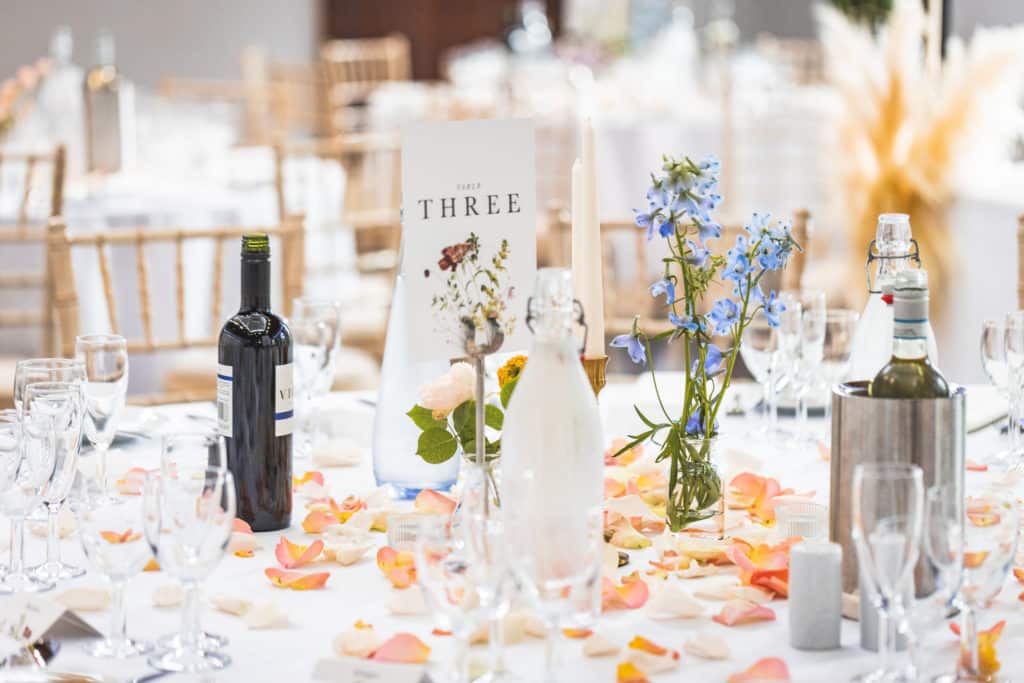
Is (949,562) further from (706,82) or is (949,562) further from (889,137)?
(706,82)

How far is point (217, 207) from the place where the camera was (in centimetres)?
373

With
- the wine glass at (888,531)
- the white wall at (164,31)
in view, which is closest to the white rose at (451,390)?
the wine glass at (888,531)

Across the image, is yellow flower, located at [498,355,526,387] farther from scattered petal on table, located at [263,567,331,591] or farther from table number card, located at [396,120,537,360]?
scattered petal on table, located at [263,567,331,591]

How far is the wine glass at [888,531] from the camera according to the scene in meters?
0.94

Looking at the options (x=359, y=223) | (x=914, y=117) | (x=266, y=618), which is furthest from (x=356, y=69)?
(x=266, y=618)

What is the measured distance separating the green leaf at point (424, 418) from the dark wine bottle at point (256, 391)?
118 mm

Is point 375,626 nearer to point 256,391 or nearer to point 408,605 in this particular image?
point 408,605

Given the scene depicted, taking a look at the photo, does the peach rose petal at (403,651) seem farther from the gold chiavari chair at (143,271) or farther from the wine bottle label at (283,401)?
the gold chiavari chair at (143,271)

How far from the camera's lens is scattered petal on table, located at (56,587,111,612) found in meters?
1.14

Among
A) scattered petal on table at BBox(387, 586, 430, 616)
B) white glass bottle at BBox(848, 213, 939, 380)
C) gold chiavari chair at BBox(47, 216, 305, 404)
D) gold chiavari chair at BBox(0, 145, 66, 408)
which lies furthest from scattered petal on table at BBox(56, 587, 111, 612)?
gold chiavari chair at BBox(0, 145, 66, 408)

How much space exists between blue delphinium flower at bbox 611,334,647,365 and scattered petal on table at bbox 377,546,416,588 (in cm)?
25

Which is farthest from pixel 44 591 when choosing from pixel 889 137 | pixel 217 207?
pixel 889 137

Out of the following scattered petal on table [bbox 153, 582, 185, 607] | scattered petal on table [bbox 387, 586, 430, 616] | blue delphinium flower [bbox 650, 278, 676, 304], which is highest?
blue delphinium flower [bbox 650, 278, 676, 304]

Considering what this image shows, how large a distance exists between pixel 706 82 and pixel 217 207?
3.44 m
